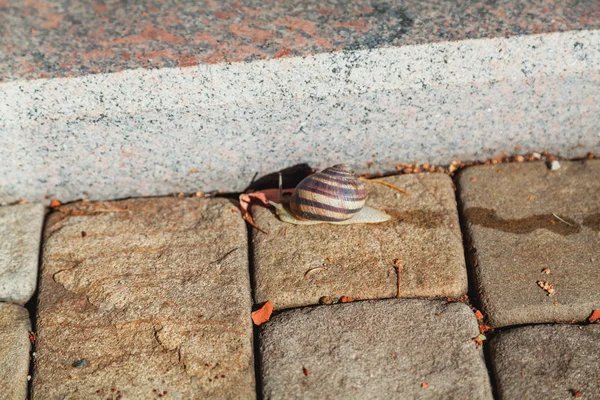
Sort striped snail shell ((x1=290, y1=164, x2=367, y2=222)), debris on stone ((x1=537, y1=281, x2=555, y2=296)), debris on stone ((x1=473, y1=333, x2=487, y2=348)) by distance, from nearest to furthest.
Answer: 1. debris on stone ((x1=473, y1=333, x2=487, y2=348))
2. debris on stone ((x1=537, y1=281, x2=555, y2=296))
3. striped snail shell ((x1=290, y1=164, x2=367, y2=222))

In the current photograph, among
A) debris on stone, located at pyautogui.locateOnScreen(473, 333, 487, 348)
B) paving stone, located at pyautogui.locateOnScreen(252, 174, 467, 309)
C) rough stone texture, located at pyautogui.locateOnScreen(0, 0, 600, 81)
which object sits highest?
rough stone texture, located at pyautogui.locateOnScreen(0, 0, 600, 81)

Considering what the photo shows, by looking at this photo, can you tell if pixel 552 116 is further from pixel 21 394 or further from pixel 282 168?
pixel 21 394

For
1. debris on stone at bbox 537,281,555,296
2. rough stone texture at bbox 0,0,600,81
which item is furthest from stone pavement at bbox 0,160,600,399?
rough stone texture at bbox 0,0,600,81

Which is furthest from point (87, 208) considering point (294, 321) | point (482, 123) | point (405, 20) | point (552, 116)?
point (552, 116)

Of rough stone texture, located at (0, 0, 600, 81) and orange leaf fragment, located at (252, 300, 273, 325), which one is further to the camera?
rough stone texture, located at (0, 0, 600, 81)

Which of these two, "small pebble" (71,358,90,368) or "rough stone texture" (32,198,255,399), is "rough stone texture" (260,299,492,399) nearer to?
"rough stone texture" (32,198,255,399)

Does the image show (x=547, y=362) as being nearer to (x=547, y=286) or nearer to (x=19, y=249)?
(x=547, y=286)

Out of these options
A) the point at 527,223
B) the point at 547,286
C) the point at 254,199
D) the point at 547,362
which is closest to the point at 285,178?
the point at 254,199

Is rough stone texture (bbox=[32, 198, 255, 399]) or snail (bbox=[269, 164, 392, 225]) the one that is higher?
snail (bbox=[269, 164, 392, 225])
